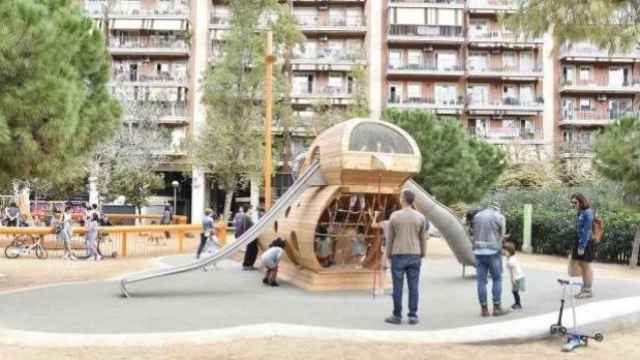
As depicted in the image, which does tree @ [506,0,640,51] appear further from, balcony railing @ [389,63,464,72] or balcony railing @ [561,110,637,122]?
balcony railing @ [561,110,637,122]

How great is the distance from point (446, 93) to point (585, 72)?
998 centimetres

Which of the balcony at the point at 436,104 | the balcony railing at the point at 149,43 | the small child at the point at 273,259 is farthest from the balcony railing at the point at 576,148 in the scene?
the small child at the point at 273,259

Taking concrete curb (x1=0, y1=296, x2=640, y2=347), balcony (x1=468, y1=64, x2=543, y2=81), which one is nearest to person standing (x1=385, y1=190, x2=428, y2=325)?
concrete curb (x1=0, y1=296, x2=640, y2=347)

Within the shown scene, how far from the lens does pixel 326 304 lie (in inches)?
438

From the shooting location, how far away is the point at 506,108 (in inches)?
1962

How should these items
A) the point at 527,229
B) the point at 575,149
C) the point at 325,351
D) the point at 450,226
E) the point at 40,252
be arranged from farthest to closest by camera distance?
the point at 575,149 → the point at 527,229 → the point at 40,252 → the point at 450,226 → the point at 325,351

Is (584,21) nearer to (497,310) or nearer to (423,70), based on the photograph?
(497,310)

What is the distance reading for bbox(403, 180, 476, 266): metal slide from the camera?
1447 cm

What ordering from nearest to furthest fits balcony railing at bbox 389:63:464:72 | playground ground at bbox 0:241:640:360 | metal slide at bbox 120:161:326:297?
playground ground at bbox 0:241:640:360
metal slide at bbox 120:161:326:297
balcony railing at bbox 389:63:464:72

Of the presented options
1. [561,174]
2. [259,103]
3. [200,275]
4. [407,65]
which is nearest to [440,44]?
[407,65]

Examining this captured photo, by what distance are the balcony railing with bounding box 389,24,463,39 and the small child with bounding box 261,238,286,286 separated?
125ft

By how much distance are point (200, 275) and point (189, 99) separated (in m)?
34.2

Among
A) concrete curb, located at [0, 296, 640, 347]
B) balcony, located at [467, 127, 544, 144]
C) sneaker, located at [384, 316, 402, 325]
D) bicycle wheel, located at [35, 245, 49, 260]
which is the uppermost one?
balcony, located at [467, 127, 544, 144]

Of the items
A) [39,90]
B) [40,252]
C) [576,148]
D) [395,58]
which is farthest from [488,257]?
[395,58]
